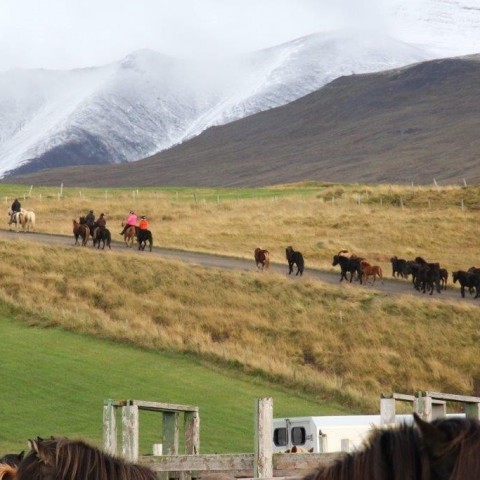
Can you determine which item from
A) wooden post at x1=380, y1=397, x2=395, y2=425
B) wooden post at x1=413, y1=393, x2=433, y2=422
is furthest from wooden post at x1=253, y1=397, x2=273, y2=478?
wooden post at x1=380, y1=397, x2=395, y2=425

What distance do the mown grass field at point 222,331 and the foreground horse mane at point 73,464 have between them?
23323 millimetres

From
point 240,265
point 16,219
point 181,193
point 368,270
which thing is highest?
point 181,193

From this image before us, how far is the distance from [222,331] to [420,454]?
141 ft

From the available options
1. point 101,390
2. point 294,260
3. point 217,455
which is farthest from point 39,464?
point 294,260

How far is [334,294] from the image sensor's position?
169 ft

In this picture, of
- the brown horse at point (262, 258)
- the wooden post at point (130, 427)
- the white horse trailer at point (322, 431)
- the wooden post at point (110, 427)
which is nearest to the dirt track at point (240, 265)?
the brown horse at point (262, 258)

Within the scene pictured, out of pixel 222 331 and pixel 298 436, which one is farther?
pixel 222 331

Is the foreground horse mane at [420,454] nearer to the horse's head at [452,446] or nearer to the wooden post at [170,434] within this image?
the horse's head at [452,446]

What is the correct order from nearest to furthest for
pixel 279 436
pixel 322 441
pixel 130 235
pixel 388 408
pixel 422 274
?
pixel 388 408 < pixel 322 441 < pixel 279 436 < pixel 422 274 < pixel 130 235

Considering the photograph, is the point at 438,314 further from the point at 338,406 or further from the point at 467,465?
the point at 467,465

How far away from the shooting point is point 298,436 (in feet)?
80.3

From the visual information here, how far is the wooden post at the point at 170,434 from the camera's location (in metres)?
13.2

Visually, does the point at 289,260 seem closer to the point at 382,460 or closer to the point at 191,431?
the point at 191,431

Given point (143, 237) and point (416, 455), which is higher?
point (143, 237)
